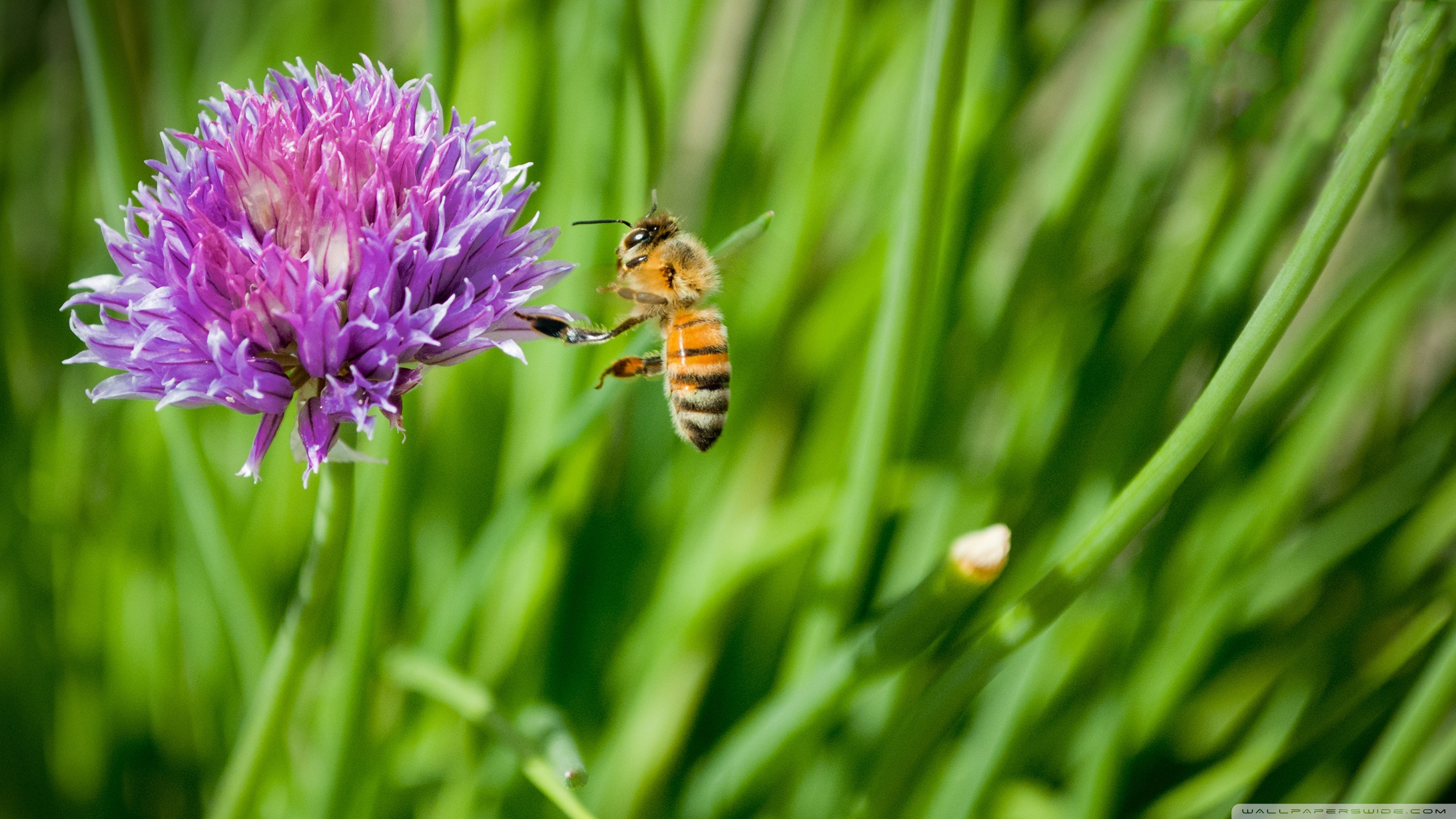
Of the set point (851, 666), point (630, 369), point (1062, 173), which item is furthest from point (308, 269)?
point (1062, 173)

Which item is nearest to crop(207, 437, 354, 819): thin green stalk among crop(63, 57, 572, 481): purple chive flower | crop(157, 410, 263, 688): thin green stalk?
crop(63, 57, 572, 481): purple chive flower

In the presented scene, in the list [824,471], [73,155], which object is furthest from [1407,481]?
[73,155]

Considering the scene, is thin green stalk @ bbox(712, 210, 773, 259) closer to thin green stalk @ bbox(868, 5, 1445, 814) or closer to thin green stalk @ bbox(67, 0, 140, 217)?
thin green stalk @ bbox(868, 5, 1445, 814)

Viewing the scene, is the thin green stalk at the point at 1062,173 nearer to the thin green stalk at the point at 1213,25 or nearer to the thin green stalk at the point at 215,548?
the thin green stalk at the point at 1213,25

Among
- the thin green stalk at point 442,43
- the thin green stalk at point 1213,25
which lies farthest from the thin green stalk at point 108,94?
the thin green stalk at point 1213,25

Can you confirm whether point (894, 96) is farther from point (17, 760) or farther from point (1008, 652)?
point (17, 760)

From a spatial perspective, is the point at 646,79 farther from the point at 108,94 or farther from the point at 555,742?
the point at 555,742
